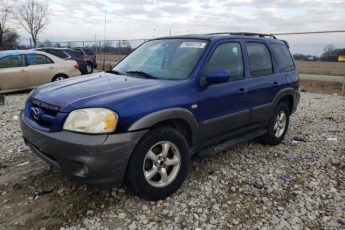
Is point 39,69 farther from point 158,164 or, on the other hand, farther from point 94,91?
point 158,164

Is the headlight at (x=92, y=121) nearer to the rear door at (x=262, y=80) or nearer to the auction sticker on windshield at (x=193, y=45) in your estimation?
the auction sticker on windshield at (x=193, y=45)

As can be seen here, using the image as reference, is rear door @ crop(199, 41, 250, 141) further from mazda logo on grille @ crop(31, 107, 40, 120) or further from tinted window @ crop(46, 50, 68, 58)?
tinted window @ crop(46, 50, 68, 58)

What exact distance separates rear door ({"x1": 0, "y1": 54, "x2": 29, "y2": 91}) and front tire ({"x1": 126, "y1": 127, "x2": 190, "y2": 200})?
27.7 ft

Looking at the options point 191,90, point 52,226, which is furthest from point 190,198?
point 52,226

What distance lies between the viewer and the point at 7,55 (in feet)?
34.4

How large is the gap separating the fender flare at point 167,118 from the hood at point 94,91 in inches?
10.5

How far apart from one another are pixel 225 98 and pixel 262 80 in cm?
105

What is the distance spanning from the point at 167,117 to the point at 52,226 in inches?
58.6

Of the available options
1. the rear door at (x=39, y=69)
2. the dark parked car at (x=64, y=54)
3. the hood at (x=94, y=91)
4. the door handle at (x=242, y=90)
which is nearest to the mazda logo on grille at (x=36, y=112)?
the hood at (x=94, y=91)

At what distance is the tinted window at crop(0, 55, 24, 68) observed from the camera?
10406mm

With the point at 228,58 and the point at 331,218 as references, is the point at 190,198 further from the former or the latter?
the point at 228,58

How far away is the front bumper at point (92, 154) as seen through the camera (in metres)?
3.04

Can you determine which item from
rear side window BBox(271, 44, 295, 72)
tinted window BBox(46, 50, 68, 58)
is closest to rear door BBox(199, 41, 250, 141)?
rear side window BBox(271, 44, 295, 72)

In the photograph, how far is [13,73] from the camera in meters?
10.5
